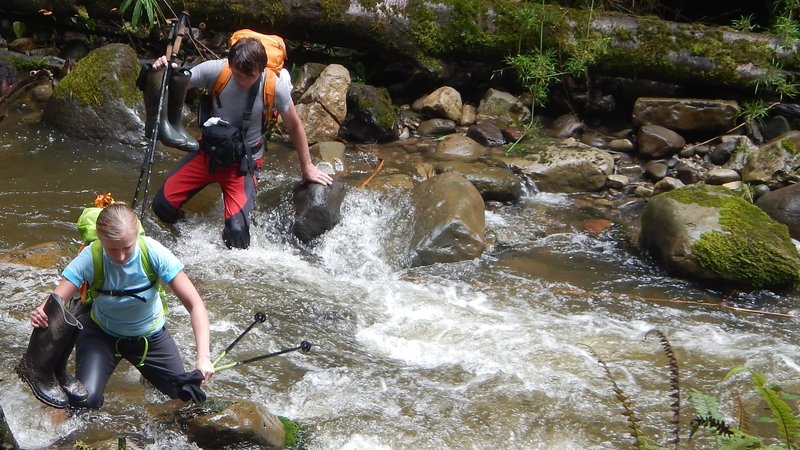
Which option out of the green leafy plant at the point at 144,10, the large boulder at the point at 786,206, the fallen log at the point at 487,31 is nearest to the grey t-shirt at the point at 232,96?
the green leafy plant at the point at 144,10

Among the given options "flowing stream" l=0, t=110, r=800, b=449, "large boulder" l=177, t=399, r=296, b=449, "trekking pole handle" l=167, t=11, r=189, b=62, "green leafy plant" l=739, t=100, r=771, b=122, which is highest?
"trekking pole handle" l=167, t=11, r=189, b=62

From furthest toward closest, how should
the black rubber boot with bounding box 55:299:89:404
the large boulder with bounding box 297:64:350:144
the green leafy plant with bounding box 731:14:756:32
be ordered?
the green leafy plant with bounding box 731:14:756:32, the large boulder with bounding box 297:64:350:144, the black rubber boot with bounding box 55:299:89:404

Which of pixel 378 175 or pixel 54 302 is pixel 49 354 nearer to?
pixel 54 302

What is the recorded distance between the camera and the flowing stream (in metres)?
4.72

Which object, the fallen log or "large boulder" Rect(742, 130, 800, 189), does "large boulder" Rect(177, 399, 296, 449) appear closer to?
"large boulder" Rect(742, 130, 800, 189)

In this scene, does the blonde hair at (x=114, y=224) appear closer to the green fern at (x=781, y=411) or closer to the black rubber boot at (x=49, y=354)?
the black rubber boot at (x=49, y=354)

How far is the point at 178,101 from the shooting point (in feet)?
19.5

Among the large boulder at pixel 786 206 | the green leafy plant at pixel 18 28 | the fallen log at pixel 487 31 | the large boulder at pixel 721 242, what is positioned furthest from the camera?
the green leafy plant at pixel 18 28

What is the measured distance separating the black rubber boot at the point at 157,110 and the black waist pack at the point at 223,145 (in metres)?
0.21

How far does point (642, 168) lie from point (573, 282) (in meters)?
2.64

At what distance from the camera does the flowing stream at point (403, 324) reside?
15.5 ft

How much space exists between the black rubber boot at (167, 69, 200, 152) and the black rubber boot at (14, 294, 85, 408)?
2492 mm

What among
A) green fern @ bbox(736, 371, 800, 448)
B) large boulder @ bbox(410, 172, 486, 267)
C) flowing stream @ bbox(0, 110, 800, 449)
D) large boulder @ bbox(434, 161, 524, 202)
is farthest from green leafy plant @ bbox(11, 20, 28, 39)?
green fern @ bbox(736, 371, 800, 448)

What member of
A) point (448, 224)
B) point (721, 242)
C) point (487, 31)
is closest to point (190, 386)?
point (448, 224)
